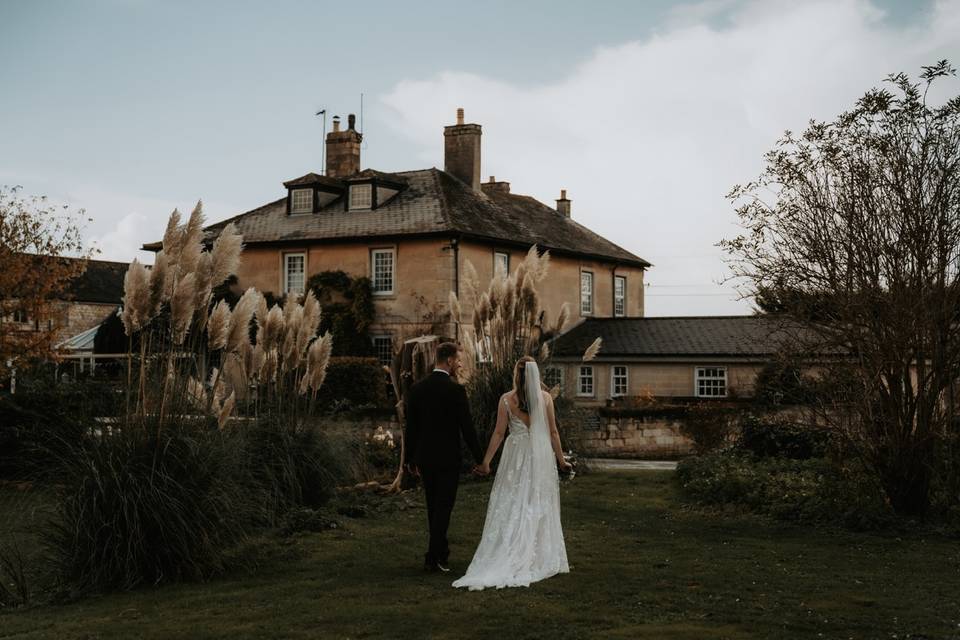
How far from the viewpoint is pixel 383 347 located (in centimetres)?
3328

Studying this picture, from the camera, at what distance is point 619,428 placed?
902 inches

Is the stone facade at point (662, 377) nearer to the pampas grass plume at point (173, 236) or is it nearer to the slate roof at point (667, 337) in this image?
the slate roof at point (667, 337)

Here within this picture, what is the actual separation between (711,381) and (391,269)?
10.9 metres

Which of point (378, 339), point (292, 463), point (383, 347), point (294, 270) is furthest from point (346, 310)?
point (292, 463)

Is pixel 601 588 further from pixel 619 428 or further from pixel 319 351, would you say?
pixel 619 428

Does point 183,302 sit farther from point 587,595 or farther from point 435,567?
point 587,595

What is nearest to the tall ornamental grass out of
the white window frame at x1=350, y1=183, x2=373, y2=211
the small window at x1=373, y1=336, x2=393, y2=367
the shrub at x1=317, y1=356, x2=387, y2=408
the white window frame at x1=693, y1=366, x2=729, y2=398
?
the shrub at x1=317, y1=356, x2=387, y2=408

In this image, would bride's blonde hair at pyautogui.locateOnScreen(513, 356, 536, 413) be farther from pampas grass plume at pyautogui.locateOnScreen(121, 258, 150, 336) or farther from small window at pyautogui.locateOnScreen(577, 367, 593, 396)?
small window at pyautogui.locateOnScreen(577, 367, 593, 396)

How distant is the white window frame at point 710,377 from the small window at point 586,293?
24.3ft

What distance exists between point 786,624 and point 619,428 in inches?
641

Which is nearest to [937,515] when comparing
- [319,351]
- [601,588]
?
[601,588]

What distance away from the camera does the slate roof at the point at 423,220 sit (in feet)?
108

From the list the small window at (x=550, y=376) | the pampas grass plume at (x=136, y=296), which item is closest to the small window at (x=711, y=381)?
the small window at (x=550, y=376)

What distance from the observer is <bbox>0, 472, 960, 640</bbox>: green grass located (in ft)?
21.6
